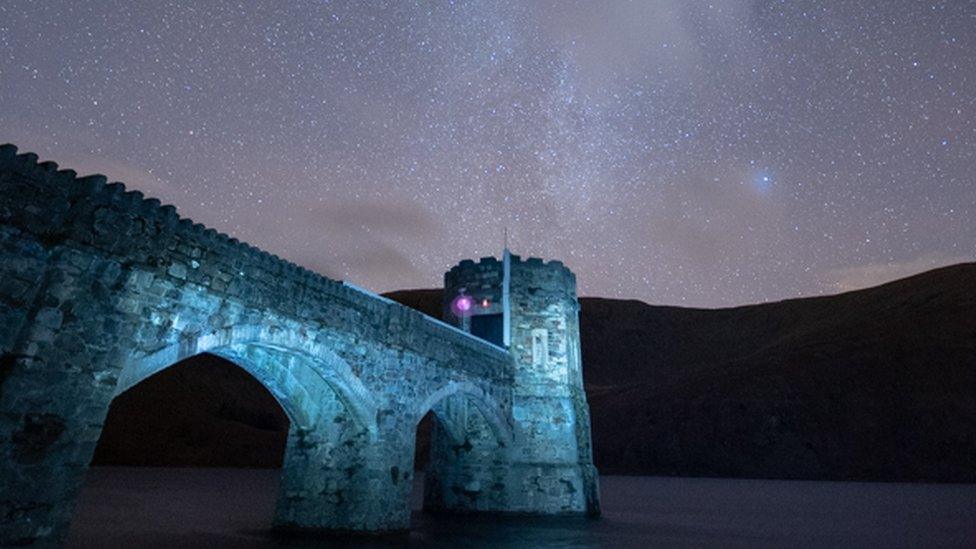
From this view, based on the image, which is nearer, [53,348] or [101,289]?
[53,348]

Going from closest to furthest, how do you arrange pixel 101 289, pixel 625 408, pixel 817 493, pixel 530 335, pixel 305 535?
1. pixel 101 289
2. pixel 305 535
3. pixel 530 335
4. pixel 817 493
5. pixel 625 408

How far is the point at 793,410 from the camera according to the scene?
171ft

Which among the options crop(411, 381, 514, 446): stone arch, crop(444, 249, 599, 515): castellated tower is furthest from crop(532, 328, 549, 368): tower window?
crop(411, 381, 514, 446): stone arch

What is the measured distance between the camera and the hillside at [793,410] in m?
48.3

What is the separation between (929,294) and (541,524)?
6868 centimetres

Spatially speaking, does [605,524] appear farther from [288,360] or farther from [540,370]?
[288,360]

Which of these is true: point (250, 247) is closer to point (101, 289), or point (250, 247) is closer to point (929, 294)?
point (101, 289)

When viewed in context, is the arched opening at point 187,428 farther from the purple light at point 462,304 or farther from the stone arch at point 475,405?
the stone arch at point 475,405

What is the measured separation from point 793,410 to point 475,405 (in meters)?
42.6

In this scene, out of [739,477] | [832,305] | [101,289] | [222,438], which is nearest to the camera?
[101,289]

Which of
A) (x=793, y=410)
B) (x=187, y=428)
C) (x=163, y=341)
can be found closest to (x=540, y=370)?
(x=163, y=341)

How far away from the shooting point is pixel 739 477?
50.1 meters

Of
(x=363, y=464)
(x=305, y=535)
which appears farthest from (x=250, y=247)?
(x=305, y=535)

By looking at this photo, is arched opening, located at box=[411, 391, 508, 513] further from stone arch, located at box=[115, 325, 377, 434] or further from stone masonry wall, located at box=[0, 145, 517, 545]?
stone arch, located at box=[115, 325, 377, 434]
